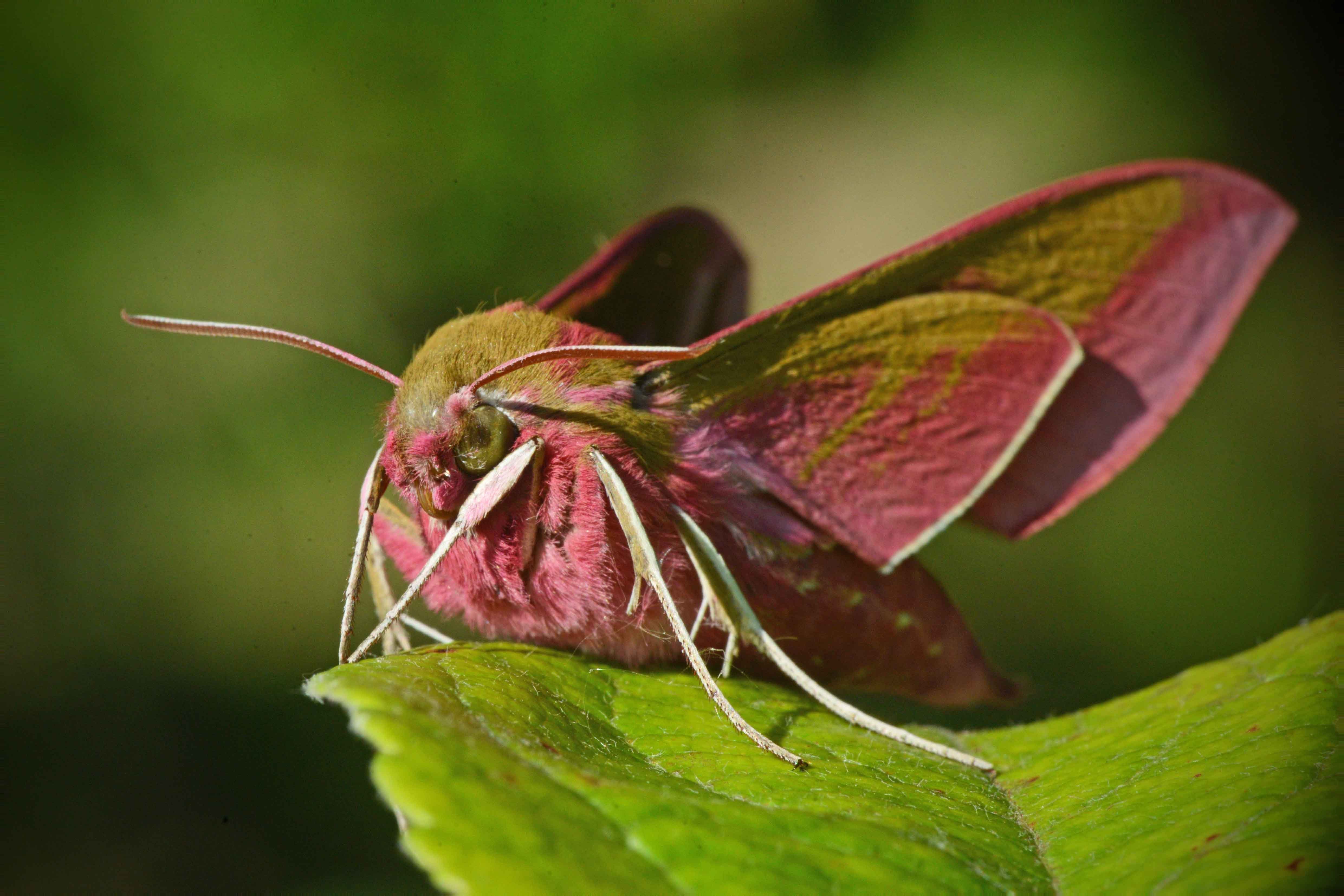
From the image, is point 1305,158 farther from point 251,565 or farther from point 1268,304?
point 251,565

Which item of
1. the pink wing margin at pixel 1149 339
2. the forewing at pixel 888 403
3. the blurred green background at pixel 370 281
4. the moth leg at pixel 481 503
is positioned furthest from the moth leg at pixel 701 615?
the blurred green background at pixel 370 281

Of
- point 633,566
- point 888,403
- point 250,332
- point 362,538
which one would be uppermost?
point 250,332

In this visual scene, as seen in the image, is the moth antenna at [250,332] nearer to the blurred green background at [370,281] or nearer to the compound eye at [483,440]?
the compound eye at [483,440]

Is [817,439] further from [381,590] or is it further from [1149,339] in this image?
[381,590]

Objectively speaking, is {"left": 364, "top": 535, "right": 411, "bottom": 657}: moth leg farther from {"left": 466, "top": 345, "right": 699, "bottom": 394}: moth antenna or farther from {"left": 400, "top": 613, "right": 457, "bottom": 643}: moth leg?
{"left": 466, "top": 345, "right": 699, "bottom": 394}: moth antenna

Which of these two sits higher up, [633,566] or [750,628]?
[633,566]

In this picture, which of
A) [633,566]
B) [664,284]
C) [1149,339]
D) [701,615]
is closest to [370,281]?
[664,284]

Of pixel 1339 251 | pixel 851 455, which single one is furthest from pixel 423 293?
pixel 1339 251
